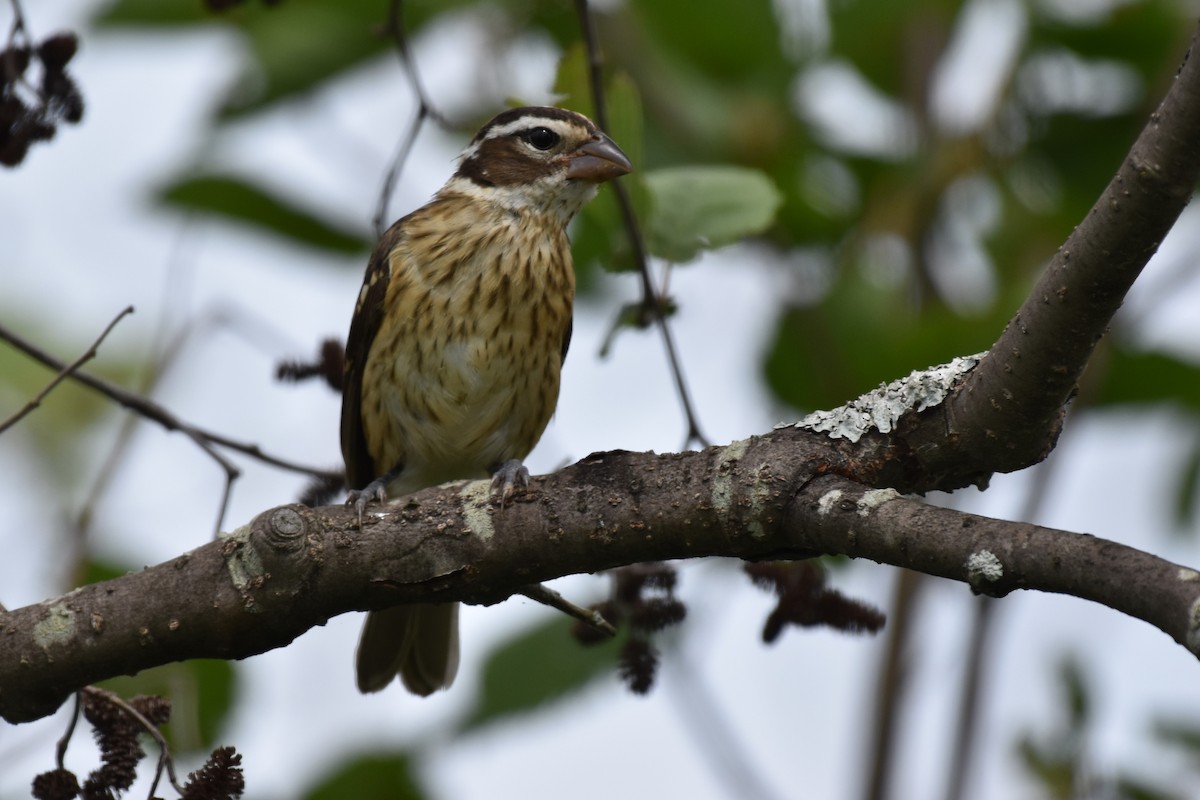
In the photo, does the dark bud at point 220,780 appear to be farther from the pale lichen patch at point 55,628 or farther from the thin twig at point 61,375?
the thin twig at point 61,375

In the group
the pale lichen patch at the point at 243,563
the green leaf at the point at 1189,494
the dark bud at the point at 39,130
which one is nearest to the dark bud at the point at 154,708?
the pale lichen patch at the point at 243,563

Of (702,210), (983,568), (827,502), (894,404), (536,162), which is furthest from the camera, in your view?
(536,162)

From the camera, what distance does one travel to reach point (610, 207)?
4840 millimetres

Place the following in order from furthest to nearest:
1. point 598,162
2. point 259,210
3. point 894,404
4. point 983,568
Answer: point 259,210 → point 598,162 → point 894,404 → point 983,568

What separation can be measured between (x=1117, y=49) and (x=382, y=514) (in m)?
4.27

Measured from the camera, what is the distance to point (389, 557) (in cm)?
344

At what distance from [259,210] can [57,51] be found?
1.77m

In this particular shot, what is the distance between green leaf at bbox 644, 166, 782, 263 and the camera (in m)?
4.52

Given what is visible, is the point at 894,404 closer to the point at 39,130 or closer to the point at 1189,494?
the point at 39,130

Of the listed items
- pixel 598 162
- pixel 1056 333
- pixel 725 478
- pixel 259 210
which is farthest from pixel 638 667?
pixel 259 210

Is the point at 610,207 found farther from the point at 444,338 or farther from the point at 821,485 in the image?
the point at 821,485

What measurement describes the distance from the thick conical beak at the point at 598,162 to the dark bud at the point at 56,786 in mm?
2378

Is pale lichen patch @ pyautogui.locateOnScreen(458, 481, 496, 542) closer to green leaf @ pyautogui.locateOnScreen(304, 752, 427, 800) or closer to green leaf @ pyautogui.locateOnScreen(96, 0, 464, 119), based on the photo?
green leaf @ pyautogui.locateOnScreen(304, 752, 427, 800)

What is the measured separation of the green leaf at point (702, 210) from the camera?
4.52 meters
